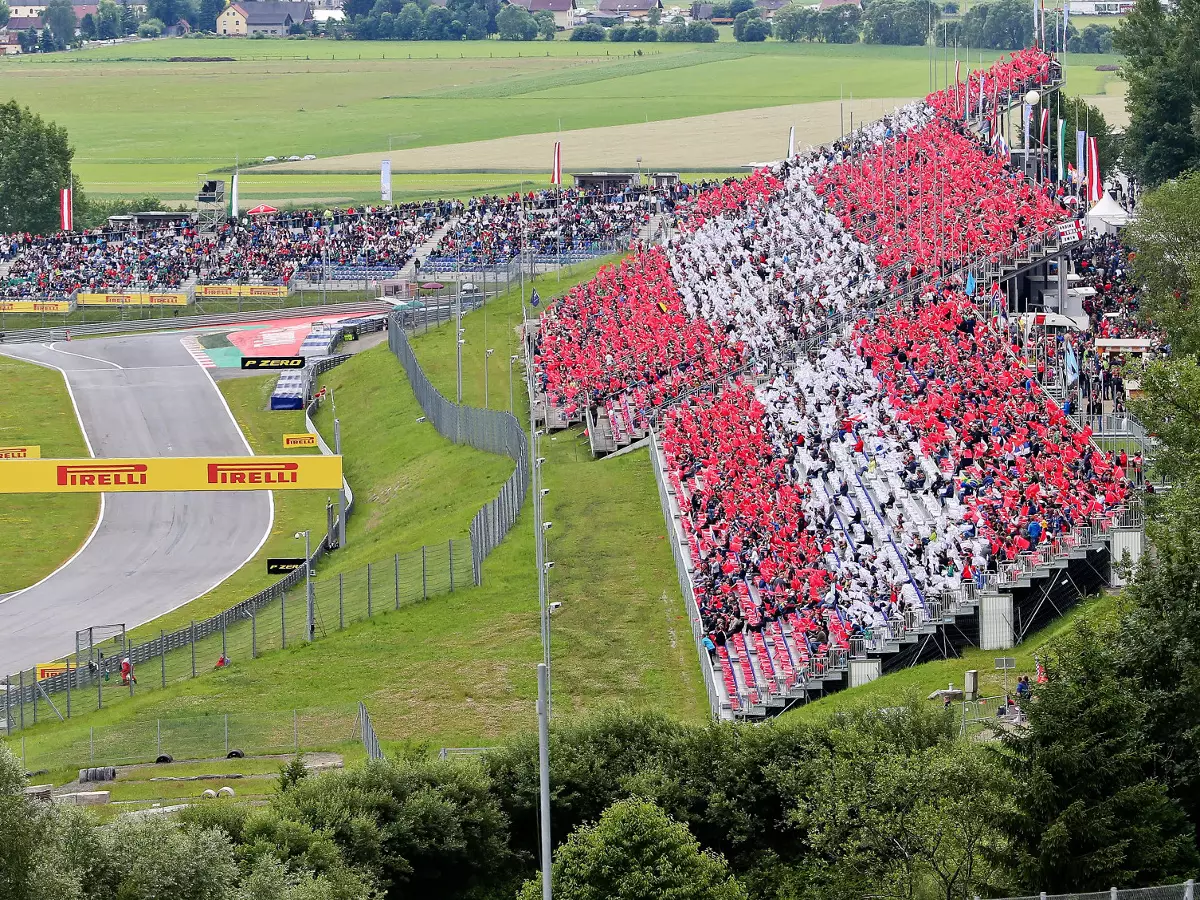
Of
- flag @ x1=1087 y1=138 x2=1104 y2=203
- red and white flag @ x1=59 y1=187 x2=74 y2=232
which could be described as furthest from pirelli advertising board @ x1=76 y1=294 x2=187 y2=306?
flag @ x1=1087 y1=138 x2=1104 y2=203

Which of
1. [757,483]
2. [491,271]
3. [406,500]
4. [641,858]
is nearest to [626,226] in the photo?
[491,271]

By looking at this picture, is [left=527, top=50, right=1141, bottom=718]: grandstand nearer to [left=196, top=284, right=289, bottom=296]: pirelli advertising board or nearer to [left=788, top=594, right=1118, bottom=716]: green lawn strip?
[left=788, top=594, right=1118, bottom=716]: green lawn strip

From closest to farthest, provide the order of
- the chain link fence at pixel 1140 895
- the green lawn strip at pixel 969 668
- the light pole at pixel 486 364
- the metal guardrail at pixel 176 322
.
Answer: the chain link fence at pixel 1140 895, the green lawn strip at pixel 969 668, the light pole at pixel 486 364, the metal guardrail at pixel 176 322

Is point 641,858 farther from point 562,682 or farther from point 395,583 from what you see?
point 395,583

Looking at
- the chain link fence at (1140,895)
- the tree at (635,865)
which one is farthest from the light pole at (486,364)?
the chain link fence at (1140,895)

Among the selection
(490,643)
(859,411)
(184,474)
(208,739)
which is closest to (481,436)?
(184,474)

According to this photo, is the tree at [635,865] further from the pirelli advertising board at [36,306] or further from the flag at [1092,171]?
the pirelli advertising board at [36,306]
